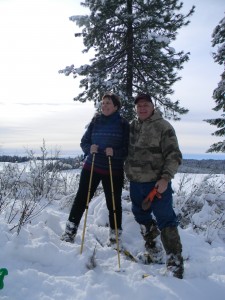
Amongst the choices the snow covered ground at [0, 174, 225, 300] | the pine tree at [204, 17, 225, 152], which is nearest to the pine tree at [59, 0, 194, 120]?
the pine tree at [204, 17, 225, 152]

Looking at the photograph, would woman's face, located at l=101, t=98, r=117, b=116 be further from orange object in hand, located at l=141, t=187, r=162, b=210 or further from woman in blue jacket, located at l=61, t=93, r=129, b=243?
orange object in hand, located at l=141, t=187, r=162, b=210

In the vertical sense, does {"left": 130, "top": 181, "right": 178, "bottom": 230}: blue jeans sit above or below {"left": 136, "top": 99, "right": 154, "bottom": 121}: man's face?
below

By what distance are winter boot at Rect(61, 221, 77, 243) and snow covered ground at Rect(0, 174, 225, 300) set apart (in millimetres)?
126

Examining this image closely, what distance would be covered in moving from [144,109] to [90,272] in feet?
6.87

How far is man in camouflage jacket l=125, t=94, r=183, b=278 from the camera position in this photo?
3.68m

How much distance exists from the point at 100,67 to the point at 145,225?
7.13 m

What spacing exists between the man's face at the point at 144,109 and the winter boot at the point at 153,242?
1.47 m

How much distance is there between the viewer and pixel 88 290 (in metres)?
3.12

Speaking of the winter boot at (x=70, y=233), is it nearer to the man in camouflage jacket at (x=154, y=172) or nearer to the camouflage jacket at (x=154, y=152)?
the man in camouflage jacket at (x=154, y=172)

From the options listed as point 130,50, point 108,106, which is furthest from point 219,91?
point 108,106

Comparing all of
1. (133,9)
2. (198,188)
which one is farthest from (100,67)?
(198,188)

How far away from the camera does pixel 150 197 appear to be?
3.76 meters

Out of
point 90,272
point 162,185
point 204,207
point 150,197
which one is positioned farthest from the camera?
point 204,207

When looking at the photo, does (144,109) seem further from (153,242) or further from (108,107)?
(153,242)
